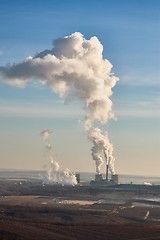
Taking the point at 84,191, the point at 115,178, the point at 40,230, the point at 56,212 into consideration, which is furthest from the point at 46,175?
the point at 40,230

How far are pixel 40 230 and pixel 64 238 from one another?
4309 mm

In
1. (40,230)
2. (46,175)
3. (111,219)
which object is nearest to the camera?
(40,230)

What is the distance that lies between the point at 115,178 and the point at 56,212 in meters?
95.5

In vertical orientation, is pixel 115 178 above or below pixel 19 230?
above

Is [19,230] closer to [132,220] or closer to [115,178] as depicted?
[132,220]

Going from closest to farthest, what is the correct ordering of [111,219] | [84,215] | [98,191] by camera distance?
[111,219] → [84,215] → [98,191]

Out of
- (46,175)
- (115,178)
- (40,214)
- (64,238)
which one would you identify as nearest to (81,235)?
(64,238)

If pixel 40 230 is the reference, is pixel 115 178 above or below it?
above

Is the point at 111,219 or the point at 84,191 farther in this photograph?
the point at 84,191

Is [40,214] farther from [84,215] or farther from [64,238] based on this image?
[64,238]

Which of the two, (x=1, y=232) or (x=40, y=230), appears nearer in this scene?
(x=1, y=232)

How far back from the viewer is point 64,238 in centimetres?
4353

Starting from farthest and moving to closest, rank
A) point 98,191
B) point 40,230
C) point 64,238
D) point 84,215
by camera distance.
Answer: point 98,191 → point 84,215 → point 40,230 → point 64,238

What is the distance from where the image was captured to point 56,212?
69188 mm
